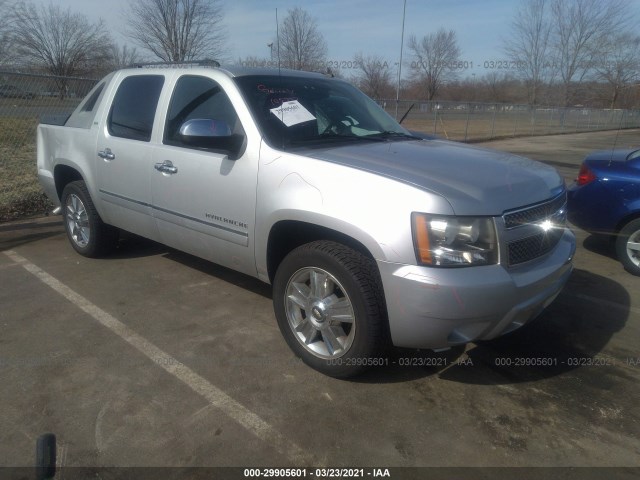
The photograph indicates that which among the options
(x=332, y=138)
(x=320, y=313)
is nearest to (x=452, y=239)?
(x=320, y=313)

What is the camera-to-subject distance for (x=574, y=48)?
3155 cm

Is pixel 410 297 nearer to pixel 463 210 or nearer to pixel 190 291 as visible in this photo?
pixel 463 210

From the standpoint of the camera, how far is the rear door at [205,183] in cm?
331

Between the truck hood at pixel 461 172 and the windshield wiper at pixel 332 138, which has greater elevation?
the windshield wiper at pixel 332 138

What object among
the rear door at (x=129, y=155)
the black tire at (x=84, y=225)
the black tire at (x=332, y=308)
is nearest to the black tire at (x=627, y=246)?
the black tire at (x=332, y=308)

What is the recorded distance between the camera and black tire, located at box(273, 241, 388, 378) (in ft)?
8.94

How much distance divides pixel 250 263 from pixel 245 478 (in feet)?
4.89

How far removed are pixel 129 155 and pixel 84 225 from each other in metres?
1.39

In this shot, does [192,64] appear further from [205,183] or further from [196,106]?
[205,183]

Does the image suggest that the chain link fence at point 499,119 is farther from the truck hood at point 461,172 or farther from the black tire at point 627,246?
the truck hood at point 461,172

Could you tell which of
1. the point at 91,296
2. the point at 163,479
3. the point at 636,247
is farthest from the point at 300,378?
the point at 636,247

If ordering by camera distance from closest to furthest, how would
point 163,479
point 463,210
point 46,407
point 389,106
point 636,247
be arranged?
1. point 163,479
2. point 463,210
3. point 46,407
4. point 636,247
5. point 389,106

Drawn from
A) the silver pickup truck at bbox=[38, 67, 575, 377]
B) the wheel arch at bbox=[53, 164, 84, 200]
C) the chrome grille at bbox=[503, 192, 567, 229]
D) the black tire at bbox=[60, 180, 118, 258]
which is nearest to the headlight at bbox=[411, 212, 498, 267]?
the silver pickup truck at bbox=[38, 67, 575, 377]

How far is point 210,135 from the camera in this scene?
3.21 meters
